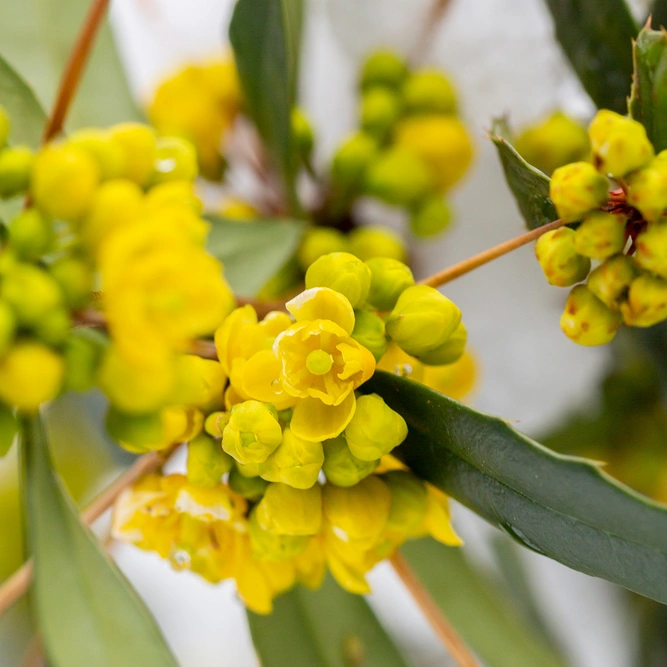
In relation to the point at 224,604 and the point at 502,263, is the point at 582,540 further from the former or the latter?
the point at 224,604

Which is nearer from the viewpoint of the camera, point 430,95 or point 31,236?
point 31,236

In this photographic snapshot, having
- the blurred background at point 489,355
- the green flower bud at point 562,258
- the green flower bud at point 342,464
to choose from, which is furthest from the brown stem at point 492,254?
the blurred background at point 489,355

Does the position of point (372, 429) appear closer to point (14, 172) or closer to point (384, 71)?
point (14, 172)

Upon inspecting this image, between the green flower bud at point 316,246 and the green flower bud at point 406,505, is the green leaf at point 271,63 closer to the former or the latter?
the green flower bud at point 316,246

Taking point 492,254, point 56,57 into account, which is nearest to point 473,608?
point 492,254

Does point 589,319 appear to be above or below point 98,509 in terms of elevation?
above

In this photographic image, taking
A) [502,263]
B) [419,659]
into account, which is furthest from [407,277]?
[419,659]
